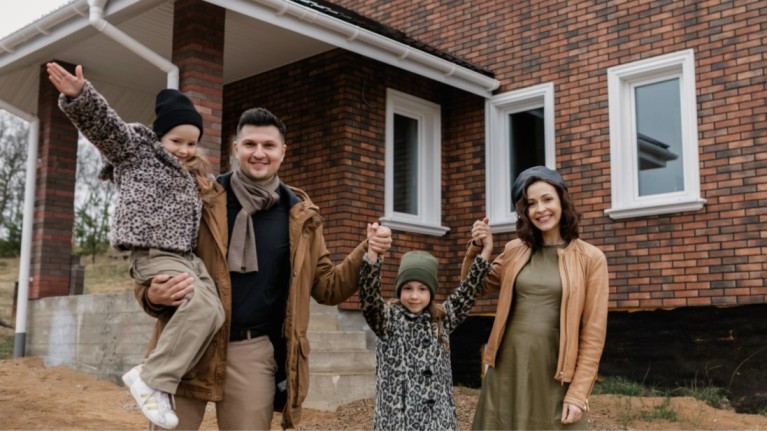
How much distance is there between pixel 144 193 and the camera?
2857 millimetres

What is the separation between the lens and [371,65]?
29.5ft

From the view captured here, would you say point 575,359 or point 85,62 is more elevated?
point 85,62

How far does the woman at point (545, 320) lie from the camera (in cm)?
342

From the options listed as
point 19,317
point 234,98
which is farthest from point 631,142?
point 19,317

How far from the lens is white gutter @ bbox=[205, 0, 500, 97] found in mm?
7176

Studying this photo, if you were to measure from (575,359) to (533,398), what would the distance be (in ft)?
0.87

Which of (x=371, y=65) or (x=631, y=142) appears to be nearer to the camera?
(x=631, y=142)

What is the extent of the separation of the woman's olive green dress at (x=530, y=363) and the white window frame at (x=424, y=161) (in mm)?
5343

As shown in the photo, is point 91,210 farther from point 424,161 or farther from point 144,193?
point 144,193

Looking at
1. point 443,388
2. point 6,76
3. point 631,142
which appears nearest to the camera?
point 443,388

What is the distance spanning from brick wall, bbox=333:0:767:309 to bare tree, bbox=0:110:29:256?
53.9 ft

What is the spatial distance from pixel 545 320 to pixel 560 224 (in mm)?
478

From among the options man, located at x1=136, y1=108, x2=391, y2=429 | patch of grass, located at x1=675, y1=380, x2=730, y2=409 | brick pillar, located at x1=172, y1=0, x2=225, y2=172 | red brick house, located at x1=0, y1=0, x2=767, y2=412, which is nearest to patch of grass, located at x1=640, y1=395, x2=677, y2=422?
patch of grass, located at x1=675, y1=380, x2=730, y2=409

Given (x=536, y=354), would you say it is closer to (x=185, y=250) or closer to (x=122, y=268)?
(x=185, y=250)
